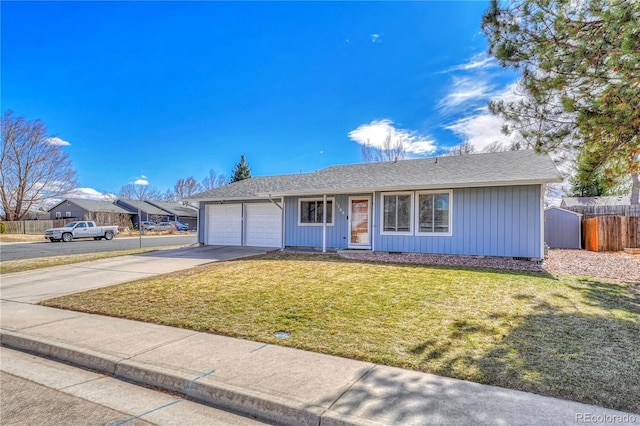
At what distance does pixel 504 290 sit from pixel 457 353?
3629mm

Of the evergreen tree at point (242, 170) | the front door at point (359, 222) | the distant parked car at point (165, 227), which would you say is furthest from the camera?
the distant parked car at point (165, 227)

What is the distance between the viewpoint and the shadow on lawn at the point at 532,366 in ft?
8.91

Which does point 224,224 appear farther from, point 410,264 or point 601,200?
point 601,200

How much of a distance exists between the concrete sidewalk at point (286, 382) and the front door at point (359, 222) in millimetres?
9141

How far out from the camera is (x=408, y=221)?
12094mm

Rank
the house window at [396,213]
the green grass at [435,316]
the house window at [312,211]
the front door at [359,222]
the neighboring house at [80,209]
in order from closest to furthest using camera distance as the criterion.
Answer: the green grass at [435,316]
the house window at [396,213]
the front door at [359,222]
the house window at [312,211]
the neighboring house at [80,209]

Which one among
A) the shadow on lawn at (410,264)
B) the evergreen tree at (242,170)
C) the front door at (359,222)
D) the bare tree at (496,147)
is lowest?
the shadow on lawn at (410,264)

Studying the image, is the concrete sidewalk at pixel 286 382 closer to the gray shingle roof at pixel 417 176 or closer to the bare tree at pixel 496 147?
the gray shingle roof at pixel 417 176

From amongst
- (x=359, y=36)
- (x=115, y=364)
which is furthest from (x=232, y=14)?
(x=115, y=364)

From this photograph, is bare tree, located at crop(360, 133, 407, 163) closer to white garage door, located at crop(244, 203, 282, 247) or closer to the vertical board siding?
white garage door, located at crop(244, 203, 282, 247)

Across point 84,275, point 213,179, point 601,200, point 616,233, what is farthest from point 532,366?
point 213,179

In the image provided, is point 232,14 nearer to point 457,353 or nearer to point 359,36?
point 359,36

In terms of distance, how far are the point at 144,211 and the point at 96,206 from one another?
6.05m

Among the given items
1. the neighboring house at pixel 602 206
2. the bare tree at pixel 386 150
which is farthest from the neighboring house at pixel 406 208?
the bare tree at pixel 386 150
